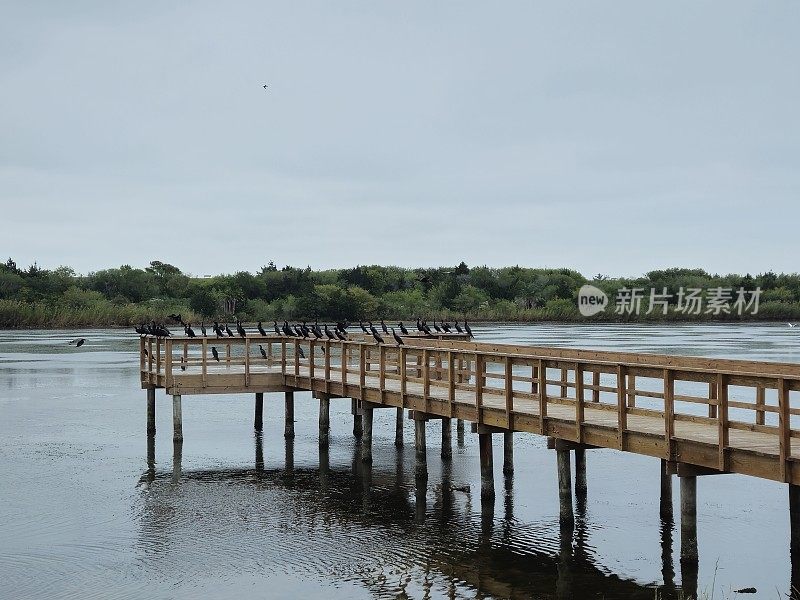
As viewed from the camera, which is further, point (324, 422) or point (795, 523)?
point (324, 422)

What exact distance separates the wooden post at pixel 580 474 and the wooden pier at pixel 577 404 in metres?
0.03

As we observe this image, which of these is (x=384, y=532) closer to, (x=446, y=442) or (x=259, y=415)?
(x=446, y=442)

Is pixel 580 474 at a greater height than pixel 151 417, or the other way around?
pixel 151 417

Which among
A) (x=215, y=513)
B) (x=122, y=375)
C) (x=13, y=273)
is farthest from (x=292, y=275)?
(x=215, y=513)

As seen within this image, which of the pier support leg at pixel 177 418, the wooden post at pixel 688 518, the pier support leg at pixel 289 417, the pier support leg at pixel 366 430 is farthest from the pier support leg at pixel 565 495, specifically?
the pier support leg at pixel 289 417

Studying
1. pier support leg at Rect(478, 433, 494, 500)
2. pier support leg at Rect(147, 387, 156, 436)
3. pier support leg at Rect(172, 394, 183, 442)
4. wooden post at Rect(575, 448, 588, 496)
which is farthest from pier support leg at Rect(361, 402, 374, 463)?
pier support leg at Rect(147, 387, 156, 436)

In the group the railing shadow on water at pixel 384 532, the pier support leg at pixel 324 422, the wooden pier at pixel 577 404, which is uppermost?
the wooden pier at pixel 577 404

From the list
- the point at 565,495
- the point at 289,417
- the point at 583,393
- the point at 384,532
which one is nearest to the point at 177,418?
the point at 289,417

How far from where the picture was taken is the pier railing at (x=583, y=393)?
14.0 metres

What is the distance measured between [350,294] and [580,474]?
78.8 meters

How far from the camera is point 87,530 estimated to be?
1880 cm

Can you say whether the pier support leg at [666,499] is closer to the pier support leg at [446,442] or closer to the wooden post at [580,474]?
the wooden post at [580,474]

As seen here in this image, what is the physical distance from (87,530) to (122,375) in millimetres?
32442

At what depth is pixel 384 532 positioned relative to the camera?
18453mm
